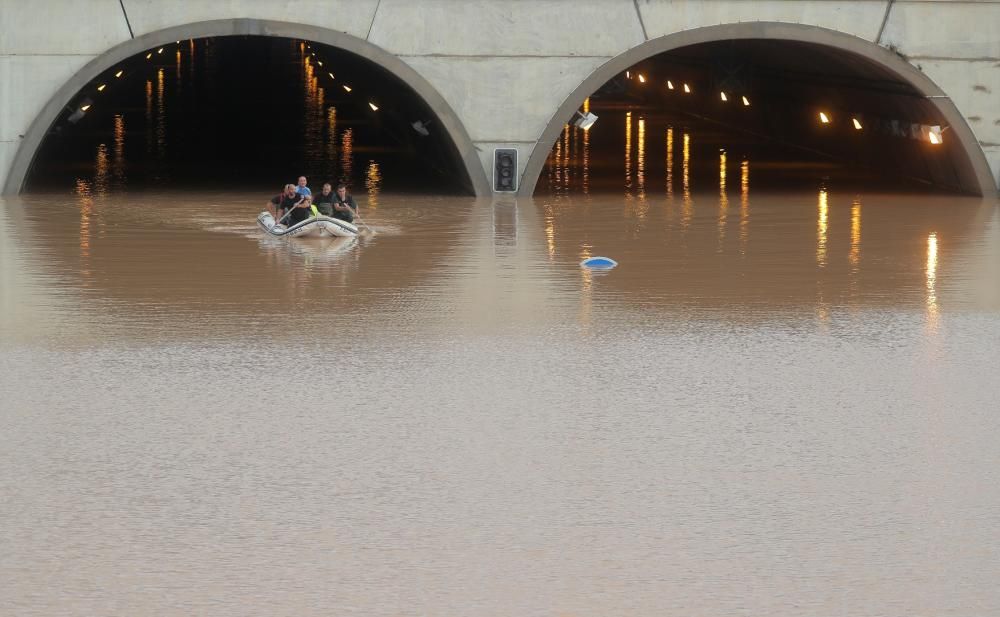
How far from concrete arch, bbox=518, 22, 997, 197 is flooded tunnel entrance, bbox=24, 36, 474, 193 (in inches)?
72.5

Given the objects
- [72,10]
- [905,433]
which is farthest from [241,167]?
[905,433]

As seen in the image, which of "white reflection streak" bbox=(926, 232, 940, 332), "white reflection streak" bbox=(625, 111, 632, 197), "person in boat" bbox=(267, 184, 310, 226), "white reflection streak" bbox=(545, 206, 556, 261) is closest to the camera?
"white reflection streak" bbox=(926, 232, 940, 332)

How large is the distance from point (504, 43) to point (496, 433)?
64.7 ft

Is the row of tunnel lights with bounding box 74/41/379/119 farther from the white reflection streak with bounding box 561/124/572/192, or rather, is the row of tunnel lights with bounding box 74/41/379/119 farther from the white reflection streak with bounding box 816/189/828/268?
the white reflection streak with bounding box 816/189/828/268


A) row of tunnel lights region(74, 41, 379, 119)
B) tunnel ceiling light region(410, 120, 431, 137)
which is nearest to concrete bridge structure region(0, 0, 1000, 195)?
row of tunnel lights region(74, 41, 379, 119)

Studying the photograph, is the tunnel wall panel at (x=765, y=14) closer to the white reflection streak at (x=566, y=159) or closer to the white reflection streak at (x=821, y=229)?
the white reflection streak at (x=566, y=159)

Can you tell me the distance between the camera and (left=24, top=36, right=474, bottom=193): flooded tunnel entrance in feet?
112

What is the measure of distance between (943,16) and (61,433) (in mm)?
23788

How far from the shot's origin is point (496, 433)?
11773 millimetres

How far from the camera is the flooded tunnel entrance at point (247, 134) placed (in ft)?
112

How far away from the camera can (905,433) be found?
11891 millimetres

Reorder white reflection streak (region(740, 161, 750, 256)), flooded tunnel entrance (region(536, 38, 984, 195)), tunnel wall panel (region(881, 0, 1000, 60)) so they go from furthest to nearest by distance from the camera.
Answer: flooded tunnel entrance (region(536, 38, 984, 195)), tunnel wall panel (region(881, 0, 1000, 60)), white reflection streak (region(740, 161, 750, 256))

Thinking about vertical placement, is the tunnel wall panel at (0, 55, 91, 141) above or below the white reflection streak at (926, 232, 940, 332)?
above

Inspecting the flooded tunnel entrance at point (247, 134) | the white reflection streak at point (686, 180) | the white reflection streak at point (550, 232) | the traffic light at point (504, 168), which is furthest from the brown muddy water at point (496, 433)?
the flooded tunnel entrance at point (247, 134)
